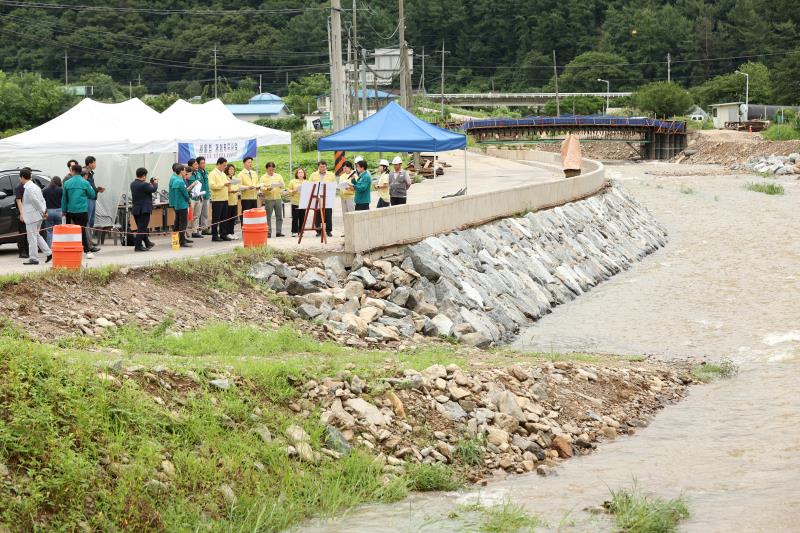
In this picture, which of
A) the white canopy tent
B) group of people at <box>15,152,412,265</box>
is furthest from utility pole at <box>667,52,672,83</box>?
group of people at <box>15,152,412,265</box>

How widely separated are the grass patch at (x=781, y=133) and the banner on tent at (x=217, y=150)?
72.1 m

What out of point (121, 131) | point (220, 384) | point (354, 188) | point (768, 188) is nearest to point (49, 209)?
point (121, 131)

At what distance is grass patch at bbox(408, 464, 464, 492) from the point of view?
11.9 meters

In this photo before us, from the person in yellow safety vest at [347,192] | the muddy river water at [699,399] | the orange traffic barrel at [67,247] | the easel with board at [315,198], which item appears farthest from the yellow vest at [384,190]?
the orange traffic barrel at [67,247]

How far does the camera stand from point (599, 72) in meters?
166

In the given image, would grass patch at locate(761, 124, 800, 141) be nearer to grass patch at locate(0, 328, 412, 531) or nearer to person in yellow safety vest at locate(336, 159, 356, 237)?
person in yellow safety vest at locate(336, 159, 356, 237)

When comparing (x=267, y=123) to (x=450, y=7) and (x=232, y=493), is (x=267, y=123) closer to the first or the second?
(x=450, y=7)

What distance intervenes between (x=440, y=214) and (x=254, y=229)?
494cm

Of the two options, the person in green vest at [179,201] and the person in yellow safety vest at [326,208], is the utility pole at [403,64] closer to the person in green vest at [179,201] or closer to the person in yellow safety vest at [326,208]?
the person in yellow safety vest at [326,208]

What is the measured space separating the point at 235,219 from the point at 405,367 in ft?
37.8

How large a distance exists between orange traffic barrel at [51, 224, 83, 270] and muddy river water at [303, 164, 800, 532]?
781 cm

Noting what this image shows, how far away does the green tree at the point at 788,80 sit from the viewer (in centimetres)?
11881

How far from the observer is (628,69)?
167375mm

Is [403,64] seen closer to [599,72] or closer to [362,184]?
[362,184]
